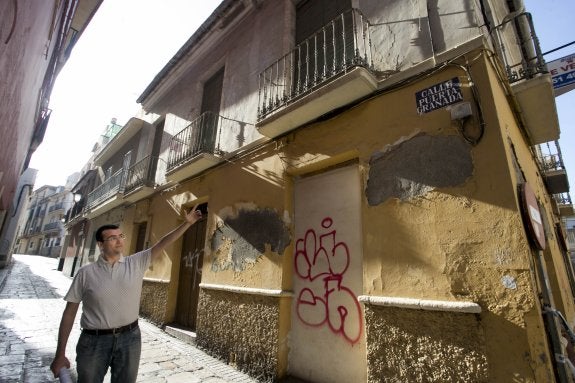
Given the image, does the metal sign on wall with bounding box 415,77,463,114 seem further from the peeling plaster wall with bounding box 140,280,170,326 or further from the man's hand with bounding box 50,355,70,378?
the peeling plaster wall with bounding box 140,280,170,326

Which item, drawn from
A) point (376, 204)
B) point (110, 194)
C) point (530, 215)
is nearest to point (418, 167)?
point (376, 204)

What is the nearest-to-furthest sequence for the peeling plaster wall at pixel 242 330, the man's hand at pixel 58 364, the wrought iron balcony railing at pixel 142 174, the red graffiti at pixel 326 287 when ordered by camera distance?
the man's hand at pixel 58 364 → the red graffiti at pixel 326 287 → the peeling plaster wall at pixel 242 330 → the wrought iron balcony railing at pixel 142 174

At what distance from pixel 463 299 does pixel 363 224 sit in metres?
1.25

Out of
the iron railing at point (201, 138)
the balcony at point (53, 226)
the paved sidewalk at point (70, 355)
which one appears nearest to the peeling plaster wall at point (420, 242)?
the paved sidewalk at point (70, 355)

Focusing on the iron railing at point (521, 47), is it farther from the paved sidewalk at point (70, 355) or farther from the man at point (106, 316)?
the paved sidewalk at point (70, 355)

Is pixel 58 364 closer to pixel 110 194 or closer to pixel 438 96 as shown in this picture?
pixel 438 96

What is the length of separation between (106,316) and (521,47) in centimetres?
693

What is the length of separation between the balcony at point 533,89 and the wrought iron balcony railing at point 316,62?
1762 millimetres

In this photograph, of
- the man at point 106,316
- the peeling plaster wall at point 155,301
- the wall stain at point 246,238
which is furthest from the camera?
the peeling plaster wall at point 155,301

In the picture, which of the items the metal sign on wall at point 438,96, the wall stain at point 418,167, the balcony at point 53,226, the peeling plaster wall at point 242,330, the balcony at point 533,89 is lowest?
the peeling plaster wall at point 242,330

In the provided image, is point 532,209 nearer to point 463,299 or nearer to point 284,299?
point 463,299

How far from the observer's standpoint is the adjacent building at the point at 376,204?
2.59m

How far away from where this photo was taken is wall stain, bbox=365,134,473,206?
9.61 ft

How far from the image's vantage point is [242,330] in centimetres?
454
